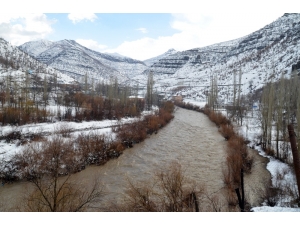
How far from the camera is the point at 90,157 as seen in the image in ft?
51.3

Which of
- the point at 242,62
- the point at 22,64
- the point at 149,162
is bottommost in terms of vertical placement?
the point at 149,162

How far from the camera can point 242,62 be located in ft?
302

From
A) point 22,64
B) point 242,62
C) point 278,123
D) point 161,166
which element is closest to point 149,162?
point 161,166

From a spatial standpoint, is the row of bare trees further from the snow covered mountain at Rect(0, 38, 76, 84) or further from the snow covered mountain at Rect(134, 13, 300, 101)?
the snow covered mountain at Rect(0, 38, 76, 84)

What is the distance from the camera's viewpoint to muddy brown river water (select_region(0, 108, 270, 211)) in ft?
35.5

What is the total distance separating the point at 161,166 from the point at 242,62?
294ft

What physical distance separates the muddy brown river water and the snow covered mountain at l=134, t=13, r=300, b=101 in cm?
2189

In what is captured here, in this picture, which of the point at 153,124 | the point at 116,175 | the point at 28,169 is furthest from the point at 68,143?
the point at 153,124

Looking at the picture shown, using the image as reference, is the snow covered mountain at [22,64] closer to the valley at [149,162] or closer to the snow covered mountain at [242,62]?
the valley at [149,162]

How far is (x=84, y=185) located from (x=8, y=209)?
348 centimetres

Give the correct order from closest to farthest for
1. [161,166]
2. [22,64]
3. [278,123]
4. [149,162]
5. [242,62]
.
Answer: [161,166]
[149,162]
[278,123]
[22,64]
[242,62]

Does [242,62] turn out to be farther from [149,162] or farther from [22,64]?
[149,162]

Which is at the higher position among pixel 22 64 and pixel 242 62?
pixel 242 62

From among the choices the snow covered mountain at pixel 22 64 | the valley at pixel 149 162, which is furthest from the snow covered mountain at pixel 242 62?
the snow covered mountain at pixel 22 64
